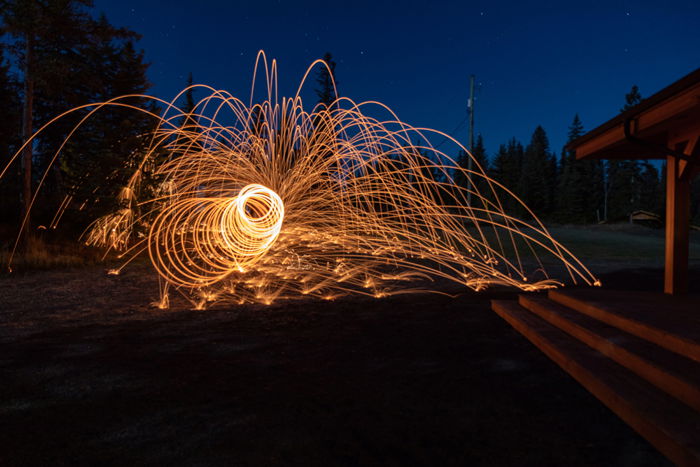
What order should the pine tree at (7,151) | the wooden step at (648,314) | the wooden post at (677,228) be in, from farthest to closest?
the pine tree at (7,151) → the wooden post at (677,228) → the wooden step at (648,314)

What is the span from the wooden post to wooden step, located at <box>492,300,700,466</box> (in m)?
2.60

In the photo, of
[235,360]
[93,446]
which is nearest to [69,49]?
[235,360]

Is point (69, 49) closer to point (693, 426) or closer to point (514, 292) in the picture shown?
point (514, 292)

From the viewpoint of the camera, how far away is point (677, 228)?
6.62 metres

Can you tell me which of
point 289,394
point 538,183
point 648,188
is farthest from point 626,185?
point 289,394

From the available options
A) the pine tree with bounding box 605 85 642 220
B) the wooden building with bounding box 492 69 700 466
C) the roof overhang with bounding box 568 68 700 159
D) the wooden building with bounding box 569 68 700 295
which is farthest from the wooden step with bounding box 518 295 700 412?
the pine tree with bounding box 605 85 642 220

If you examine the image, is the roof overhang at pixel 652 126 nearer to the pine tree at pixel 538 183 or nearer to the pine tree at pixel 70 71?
the pine tree at pixel 70 71

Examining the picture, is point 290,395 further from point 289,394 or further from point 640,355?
point 640,355

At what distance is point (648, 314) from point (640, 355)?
4.31ft

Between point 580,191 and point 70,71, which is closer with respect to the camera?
point 70,71

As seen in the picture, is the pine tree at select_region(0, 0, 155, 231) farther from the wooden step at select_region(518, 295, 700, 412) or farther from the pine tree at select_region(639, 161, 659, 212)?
the pine tree at select_region(639, 161, 659, 212)

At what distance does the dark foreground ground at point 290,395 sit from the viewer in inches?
117

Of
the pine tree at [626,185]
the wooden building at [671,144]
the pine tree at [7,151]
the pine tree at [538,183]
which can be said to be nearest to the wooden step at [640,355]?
the wooden building at [671,144]

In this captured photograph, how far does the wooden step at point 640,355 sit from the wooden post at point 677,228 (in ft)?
6.45
